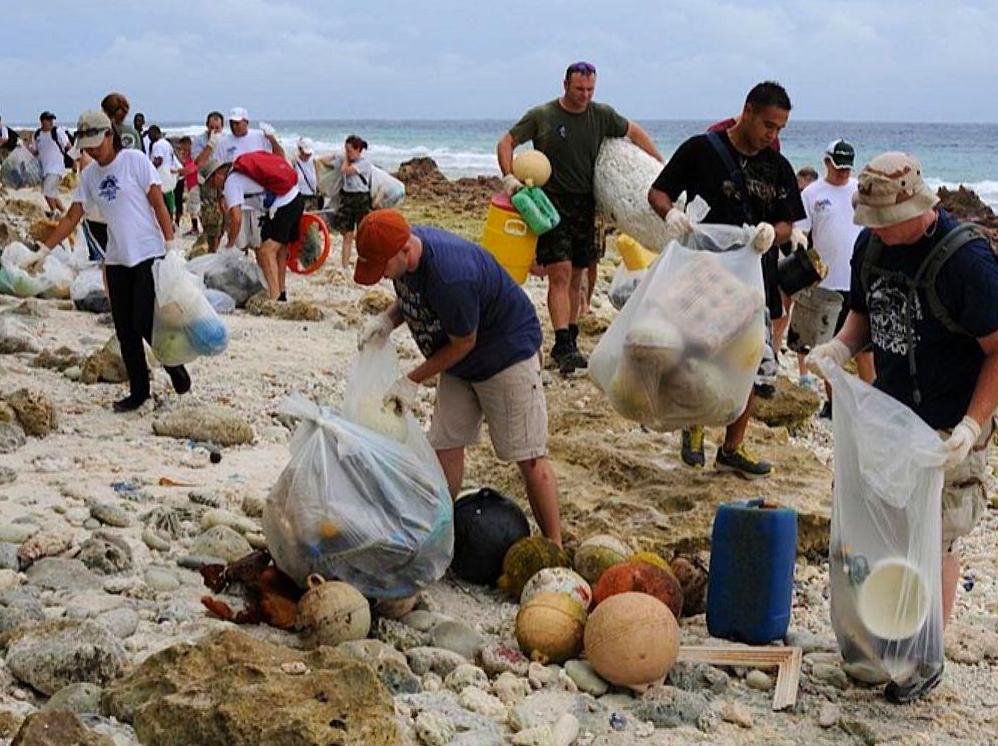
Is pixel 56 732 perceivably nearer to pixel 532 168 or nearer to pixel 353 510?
pixel 353 510

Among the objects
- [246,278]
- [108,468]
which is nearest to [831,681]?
[108,468]

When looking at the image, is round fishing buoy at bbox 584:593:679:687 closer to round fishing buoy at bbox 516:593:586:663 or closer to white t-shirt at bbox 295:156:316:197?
round fishing buoy at bbox 516:593:586:663

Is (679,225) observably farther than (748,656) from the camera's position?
Yes

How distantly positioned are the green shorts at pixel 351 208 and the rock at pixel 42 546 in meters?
8.96

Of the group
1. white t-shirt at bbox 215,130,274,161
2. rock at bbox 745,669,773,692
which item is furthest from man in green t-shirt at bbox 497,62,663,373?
white t-shirt at bbox 215,130,274,161

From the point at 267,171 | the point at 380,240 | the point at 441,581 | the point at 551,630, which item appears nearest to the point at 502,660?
the point at 551,630

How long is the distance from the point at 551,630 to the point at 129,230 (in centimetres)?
373

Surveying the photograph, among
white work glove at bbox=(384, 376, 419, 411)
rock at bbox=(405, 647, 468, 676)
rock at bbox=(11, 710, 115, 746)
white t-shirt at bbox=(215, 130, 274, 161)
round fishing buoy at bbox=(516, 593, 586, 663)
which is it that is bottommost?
rock at bbox=(405, 647, 468, 676)

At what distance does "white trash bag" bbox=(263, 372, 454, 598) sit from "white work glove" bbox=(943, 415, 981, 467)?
1.67m

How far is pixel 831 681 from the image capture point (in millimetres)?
4266

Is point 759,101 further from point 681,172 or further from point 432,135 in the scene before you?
point 432,135

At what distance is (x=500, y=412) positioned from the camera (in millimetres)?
4961

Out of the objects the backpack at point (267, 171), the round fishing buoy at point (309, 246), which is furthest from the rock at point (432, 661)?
the round fishing buoy at point (309, 246)

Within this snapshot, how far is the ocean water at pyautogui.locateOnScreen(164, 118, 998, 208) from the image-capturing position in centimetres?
4178
